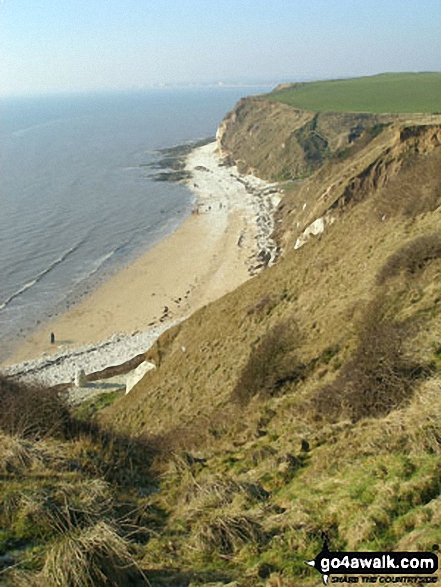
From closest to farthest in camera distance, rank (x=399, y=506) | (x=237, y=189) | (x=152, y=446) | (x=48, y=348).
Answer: (x=399, y=506) → (x=152, y=446) → (x=48, y=348) → (x=237, y=189)

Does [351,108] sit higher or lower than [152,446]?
higher

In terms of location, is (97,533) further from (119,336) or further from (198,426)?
(119,336)

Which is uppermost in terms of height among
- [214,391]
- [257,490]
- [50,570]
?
[50,570]

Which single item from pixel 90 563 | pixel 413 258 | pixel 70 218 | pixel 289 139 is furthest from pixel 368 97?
pixel 90 563

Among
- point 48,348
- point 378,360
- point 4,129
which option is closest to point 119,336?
point 48,348

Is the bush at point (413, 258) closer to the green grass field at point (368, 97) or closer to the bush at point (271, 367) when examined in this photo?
the bush at point (271, 367)

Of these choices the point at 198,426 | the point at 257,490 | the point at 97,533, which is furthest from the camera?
the point at 198,426

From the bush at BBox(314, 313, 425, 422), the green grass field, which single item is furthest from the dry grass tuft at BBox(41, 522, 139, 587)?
the green grass field

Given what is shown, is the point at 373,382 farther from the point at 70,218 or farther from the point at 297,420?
the point at 70,218
